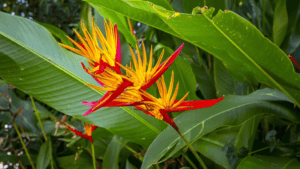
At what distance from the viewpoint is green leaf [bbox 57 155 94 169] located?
0.70 meters

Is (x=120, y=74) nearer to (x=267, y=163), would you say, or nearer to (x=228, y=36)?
(x=228, y=36)

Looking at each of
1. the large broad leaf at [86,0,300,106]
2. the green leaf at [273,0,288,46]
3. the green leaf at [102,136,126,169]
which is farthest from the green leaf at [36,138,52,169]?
the green leaf at [273,0,288,46]

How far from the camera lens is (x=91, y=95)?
17.1 inches

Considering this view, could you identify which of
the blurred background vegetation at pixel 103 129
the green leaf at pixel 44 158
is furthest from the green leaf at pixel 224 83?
the green leaf at pixel 44 158

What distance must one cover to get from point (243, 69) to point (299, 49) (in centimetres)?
29

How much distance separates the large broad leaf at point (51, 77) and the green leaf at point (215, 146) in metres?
0.11

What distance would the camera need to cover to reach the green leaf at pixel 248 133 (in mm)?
419

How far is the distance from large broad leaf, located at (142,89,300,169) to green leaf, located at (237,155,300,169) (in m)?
0.06

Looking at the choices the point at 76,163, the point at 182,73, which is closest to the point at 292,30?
the point at 182,73

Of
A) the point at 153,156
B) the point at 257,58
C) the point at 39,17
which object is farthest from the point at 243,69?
the point at 39,17

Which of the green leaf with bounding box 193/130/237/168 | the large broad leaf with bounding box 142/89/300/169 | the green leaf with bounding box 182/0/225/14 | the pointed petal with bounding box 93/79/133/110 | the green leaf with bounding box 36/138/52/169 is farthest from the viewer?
the green leaf with bounding box 36/138/52/169

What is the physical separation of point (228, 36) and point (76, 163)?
600 mm

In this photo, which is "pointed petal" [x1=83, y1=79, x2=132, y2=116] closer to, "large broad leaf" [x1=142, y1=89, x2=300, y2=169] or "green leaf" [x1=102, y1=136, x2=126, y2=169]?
"large broad leaf" [x1=142, y1=89, x2=300, y2=169]

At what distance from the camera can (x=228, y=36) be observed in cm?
30
